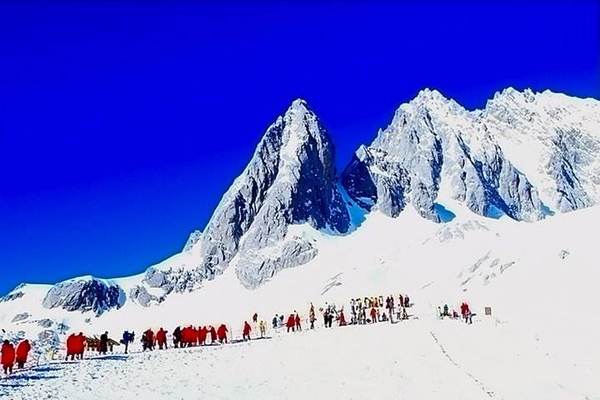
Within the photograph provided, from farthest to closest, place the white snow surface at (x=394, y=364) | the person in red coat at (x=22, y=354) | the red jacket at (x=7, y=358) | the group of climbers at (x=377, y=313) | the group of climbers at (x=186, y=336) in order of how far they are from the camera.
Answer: the group of climbers at (x=377, y=313)
the group of climbers at (x=186, y=336)
the person in red coat at (x=22, y=354)
the red jacket at (x=7, y=358)
the white snow surface at (x=394, y=364)

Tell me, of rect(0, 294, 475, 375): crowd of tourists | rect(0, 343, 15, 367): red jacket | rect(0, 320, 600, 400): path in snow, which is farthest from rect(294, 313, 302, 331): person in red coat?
rect(0, 343, 15, 367): red jacket

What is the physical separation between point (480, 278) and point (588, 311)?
48010 millimetres

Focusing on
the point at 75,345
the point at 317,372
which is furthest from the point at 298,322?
the point at 75,345

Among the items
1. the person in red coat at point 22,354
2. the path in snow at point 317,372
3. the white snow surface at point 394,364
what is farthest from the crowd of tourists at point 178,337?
the path in snow at point 317,372

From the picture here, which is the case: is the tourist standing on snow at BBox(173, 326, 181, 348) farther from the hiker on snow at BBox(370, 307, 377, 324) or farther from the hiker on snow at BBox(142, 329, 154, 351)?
the hiker on snow at BBox(370, 307, 377, 324)

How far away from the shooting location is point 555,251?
8794 centimetres

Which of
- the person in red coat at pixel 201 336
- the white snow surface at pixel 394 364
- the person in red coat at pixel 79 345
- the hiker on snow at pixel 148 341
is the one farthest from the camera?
the person in red coat at pixel 201 336

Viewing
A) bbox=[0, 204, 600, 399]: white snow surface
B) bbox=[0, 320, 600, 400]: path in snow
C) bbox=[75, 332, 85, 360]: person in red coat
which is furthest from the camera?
bbox=[75, 332, 85, 360]: person in red coat

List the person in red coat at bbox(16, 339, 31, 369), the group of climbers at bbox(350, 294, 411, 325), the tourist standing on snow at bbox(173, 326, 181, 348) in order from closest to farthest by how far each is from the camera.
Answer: the person in red coat at bbox(16, 339, 31, 369), the tourist standing on snow at bbox(173, 326, 181, 348), the group of climbers at bbox(350, 294, 411, 325)

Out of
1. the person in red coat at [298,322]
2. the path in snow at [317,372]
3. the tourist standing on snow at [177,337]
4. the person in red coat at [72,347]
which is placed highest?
the person in red coat at [298,322]

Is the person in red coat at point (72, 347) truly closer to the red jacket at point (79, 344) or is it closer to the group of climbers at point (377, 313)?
the red jacket at point (79, 344)

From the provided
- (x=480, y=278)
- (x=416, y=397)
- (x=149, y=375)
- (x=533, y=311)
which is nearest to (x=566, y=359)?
(x=416, y=397)

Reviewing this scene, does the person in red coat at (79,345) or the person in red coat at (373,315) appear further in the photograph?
the person in red coat at (373,315)

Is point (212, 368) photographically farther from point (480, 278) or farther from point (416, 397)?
point (480, 278)
